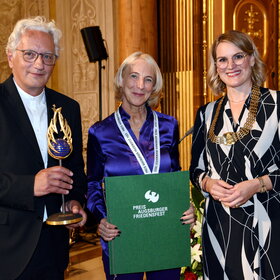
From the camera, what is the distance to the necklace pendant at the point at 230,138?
2.30m

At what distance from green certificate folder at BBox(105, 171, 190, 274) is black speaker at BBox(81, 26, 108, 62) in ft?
12.3

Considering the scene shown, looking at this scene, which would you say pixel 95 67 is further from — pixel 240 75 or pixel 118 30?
pixel 240 75

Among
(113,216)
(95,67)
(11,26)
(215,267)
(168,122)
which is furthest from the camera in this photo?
(11,26)

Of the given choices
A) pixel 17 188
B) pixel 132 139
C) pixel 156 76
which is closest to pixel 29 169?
pixel 17 188

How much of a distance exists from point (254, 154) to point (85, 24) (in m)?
4.79

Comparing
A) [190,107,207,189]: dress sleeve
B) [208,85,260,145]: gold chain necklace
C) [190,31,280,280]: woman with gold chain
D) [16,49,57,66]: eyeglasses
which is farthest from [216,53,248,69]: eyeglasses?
[16,49,57,66]: eyeglasses

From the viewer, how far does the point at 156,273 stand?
2471 millimetres

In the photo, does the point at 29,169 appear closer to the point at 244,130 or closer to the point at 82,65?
the point at 244,130

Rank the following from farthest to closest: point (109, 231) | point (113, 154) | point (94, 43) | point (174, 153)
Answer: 1. point (94, 43)
2. point (174, 153)
3. point (113, 154)
4. point (109, 231)

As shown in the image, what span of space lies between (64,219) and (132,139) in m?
0.65

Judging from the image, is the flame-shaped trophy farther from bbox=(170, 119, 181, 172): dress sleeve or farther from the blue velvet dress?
bbox=(170, 119, 181, 172): dress sleeve

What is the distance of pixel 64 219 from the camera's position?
1995mm

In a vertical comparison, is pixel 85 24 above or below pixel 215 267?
above

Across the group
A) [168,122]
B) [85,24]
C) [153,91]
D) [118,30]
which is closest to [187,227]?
[168,122]
